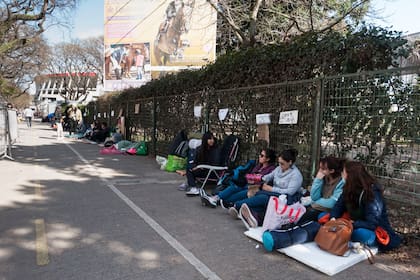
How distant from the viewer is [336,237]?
3.48 meters

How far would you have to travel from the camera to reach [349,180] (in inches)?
148

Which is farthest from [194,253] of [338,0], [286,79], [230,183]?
[338,0]

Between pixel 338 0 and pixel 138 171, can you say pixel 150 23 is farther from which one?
pixel 138 171

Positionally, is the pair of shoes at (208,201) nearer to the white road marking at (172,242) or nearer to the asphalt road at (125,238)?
the asphalt road at (125,238)

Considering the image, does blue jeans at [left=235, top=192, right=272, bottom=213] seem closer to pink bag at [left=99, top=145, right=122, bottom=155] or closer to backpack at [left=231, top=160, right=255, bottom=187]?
backpack at [left=231, top=160, right=255, bottom=187]

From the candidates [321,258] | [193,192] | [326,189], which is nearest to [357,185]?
[326,189]

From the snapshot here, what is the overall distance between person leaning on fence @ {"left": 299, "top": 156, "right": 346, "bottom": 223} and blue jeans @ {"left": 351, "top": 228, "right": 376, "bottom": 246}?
578mm

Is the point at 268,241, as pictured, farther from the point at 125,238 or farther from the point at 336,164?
the point at 125,238

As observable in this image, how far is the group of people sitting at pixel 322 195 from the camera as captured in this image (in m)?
3.63

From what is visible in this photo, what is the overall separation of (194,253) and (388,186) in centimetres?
253

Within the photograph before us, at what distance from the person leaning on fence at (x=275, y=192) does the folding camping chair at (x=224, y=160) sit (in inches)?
62.0

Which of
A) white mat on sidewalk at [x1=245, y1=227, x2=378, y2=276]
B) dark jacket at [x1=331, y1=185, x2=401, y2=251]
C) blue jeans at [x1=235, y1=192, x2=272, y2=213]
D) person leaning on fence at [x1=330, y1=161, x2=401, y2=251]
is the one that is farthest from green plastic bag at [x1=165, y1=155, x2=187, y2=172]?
dark jacket at [x1=331, y1=185, x2=401, y2=251]

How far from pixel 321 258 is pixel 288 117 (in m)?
2.75

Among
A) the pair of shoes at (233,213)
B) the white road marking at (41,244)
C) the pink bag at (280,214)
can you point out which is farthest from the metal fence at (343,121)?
the white road marking at (41,244)
